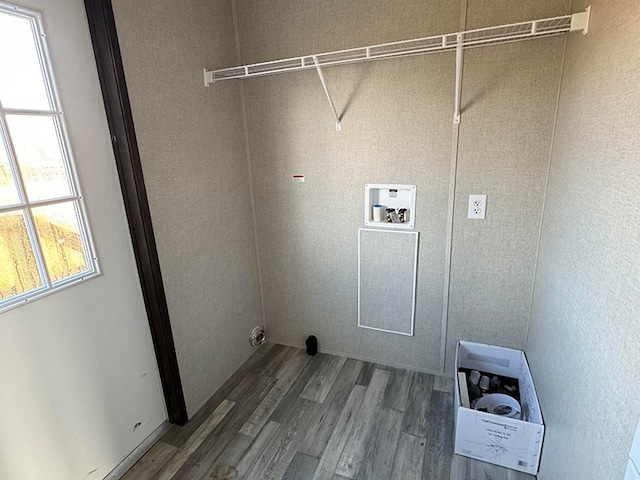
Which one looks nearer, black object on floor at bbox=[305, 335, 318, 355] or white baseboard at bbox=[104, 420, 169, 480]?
white baseboard at bbox=[104, 420, 169, 480]

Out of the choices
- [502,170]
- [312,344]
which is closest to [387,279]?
[312,344]

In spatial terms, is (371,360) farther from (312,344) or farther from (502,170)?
(502,170)

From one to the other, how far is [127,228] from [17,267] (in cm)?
44

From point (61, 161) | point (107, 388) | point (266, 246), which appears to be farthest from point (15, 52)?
point (266, 246)

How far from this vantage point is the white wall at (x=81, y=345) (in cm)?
125

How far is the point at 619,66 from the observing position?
3.21ft

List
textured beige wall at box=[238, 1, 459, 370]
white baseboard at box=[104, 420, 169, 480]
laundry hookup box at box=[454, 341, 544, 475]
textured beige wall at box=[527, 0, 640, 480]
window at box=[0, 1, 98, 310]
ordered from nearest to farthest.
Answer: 1. textured beige wall at box=[527, 0, 640, 480]
2. window at box=[0, 1, 98, 310]
3. laundry hookup box at box=[454, 341, 544, 475]
4. white baseboard at box=[104, 420, 169, 480]
5. textured beige wall at box=[238, 1, 459, 370]

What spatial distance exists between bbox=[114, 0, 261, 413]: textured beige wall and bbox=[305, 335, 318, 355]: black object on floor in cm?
46

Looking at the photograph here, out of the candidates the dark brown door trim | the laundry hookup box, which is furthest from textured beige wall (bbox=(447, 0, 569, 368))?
the dark brown door trim

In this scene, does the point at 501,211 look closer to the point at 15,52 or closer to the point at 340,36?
the point at 340,36

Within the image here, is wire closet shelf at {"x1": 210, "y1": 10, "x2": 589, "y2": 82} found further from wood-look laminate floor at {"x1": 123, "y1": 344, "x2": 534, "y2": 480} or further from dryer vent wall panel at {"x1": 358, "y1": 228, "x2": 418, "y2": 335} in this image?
wood-look laminate floor at {"x1": 123, "y1": 344, "x2": 534, "y2": 480}

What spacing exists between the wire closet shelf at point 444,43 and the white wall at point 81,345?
72 centimetres

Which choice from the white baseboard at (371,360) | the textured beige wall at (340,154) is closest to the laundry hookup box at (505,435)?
the white baseboard at (371,360)

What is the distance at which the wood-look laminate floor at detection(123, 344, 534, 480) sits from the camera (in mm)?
1640
